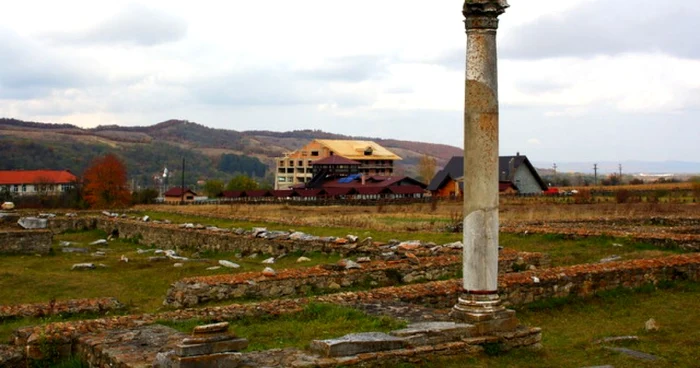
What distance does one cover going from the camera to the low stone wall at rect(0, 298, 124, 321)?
38.4 ft

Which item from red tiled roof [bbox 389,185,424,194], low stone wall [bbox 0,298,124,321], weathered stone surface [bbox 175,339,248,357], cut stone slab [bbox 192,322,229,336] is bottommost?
low stone wall [bbox 0,298,124,321]

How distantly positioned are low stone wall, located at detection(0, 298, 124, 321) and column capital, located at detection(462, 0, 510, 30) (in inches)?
281

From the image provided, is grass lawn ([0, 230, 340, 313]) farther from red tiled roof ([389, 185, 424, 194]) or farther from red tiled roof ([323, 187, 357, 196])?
red tiled roof ([389, 185, 424, 194])

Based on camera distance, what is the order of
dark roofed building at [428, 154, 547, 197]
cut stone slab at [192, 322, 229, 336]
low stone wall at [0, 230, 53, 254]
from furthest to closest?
1. dark roofed building at [428, 154, 547, 197]
2. low stone wall at [0, 230, 53, 254]
3. cut stone slab at [192, 322, 229, 336]

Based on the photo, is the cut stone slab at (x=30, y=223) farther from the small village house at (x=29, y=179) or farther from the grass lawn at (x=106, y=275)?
the small village house at (x=29, y=179)

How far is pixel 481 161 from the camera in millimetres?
9773

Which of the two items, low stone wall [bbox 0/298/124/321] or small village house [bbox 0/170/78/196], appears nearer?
low stone wall [bbox 0/298/124/321]

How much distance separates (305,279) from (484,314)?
504cm

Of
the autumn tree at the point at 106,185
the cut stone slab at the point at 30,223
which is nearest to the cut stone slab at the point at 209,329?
the cut stone slab at the point at 30,223

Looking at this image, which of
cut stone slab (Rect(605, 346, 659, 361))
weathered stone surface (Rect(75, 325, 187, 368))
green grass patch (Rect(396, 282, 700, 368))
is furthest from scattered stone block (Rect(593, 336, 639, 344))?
weathered stone surface (Rect(75, 325, 187, 368))

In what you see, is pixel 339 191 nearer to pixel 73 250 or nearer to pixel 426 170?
pixel 73 250

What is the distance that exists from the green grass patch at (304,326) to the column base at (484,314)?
2.62 feet

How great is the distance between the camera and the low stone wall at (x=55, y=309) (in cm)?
1170

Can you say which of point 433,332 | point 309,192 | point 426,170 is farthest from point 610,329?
point 426,170
